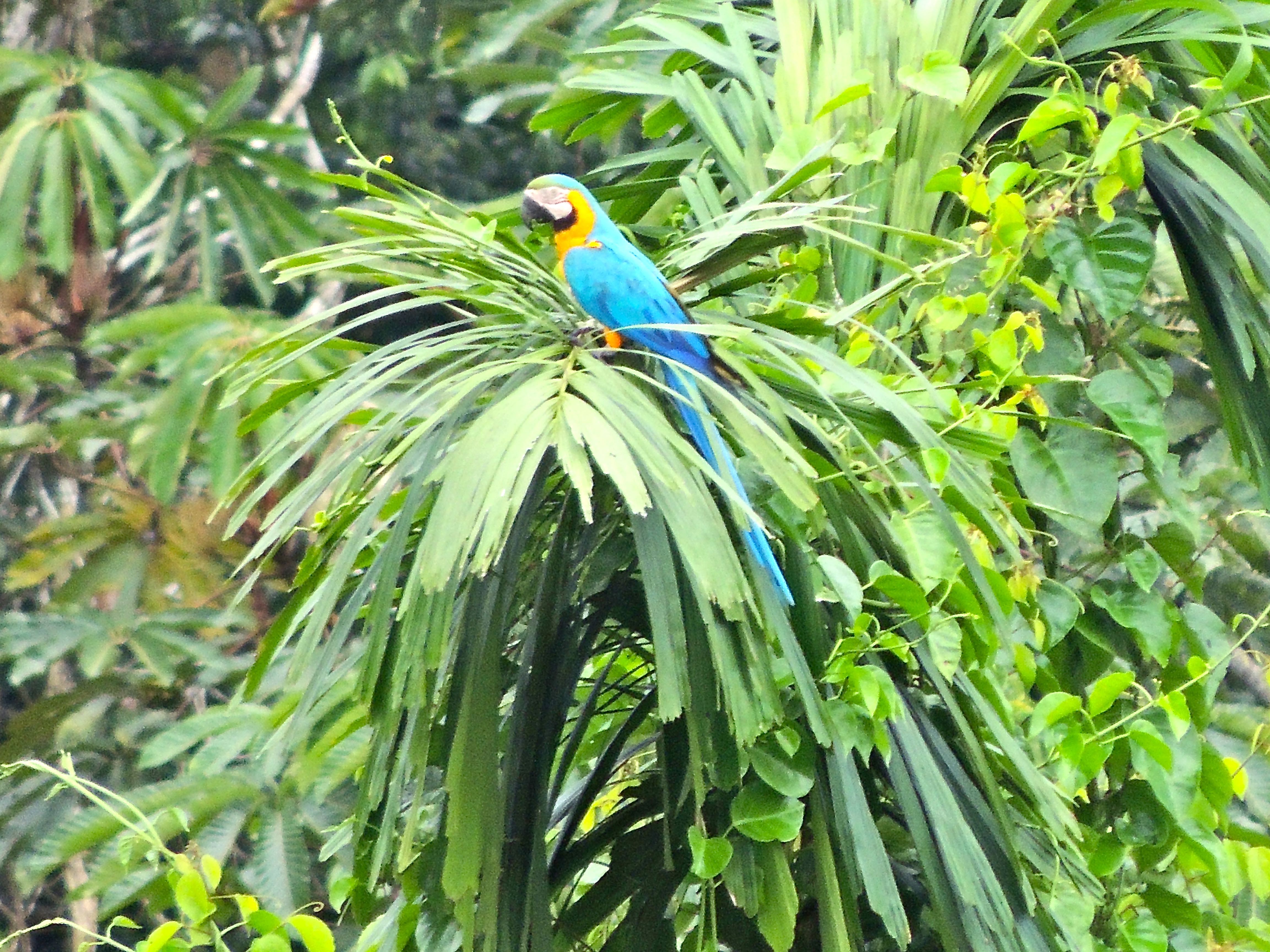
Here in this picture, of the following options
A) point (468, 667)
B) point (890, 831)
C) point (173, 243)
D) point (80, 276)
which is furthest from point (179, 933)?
point (80, 276)

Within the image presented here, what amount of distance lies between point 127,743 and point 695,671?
1989 millimetres

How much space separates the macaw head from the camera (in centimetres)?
109

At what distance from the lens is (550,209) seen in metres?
1.11

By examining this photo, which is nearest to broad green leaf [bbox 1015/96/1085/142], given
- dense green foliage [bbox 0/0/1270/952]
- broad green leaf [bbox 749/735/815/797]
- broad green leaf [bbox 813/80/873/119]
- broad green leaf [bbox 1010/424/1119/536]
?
dense green foliage [bbox 0/0/1270/952]

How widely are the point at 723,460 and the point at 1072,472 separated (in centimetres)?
33

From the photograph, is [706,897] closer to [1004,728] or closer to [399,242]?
[1004,728]

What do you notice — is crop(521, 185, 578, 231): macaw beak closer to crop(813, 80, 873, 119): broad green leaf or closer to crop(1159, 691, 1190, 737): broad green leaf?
crop(813, 80, 873, 119): broad green leaf

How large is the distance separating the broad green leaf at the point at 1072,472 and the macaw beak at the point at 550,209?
424 millimetres

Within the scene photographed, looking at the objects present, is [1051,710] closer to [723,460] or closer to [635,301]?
[723,460]

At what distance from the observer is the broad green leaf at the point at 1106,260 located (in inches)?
37.4

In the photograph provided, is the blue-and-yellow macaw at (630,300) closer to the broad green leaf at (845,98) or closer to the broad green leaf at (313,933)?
the broad green leaf at (845,98)

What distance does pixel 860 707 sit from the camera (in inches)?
28.4

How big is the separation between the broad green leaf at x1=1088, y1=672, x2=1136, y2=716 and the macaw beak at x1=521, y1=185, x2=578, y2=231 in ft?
1.89

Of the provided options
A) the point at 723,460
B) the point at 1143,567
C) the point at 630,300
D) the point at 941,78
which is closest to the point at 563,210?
the point at 630,300
